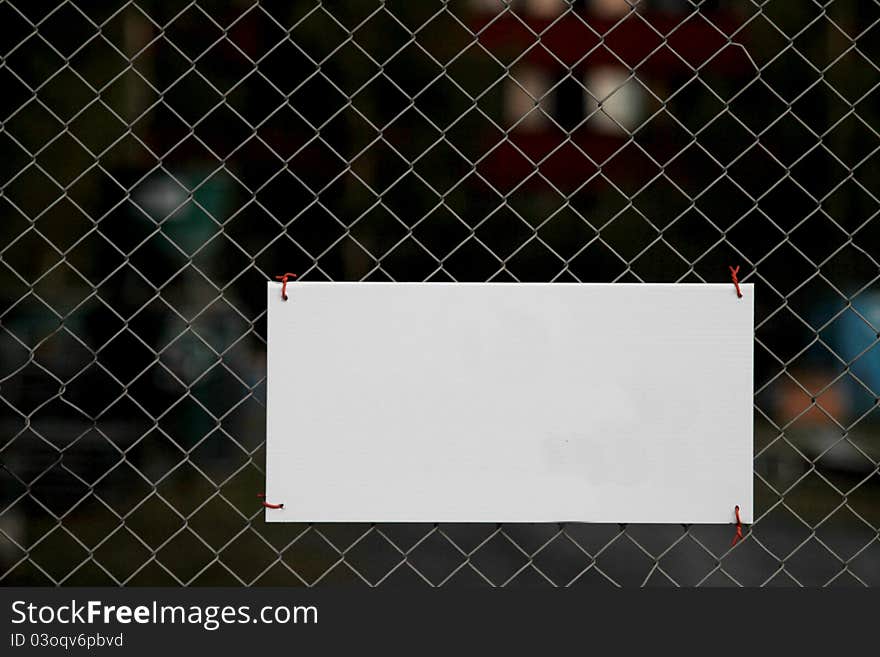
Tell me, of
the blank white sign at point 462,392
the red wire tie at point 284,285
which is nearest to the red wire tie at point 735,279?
the blank white sign at point 462,392

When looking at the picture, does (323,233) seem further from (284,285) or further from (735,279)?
(735,279)

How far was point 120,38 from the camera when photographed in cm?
306

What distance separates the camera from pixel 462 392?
1.48 metres

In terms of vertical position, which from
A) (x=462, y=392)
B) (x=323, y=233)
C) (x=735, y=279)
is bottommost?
(x=462, y=392)

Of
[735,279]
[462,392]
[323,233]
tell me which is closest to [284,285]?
[462,392]

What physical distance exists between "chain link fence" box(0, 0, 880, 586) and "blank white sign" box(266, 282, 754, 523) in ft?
0.33

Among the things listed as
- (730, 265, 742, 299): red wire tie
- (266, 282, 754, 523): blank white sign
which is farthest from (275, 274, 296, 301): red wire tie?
(730, 265, 742, 299): red wire tie

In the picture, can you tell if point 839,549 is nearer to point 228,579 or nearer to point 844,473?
point 844,473

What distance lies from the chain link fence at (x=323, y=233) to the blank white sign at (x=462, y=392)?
100 mm

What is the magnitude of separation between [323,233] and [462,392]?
2.63 metres

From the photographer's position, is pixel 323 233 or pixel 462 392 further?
pixel 323 233

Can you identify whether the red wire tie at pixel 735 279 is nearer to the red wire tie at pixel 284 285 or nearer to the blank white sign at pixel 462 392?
the blank white sign at pixel 462 392

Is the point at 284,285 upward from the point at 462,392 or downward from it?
upward

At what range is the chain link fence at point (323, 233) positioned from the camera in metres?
1.60
